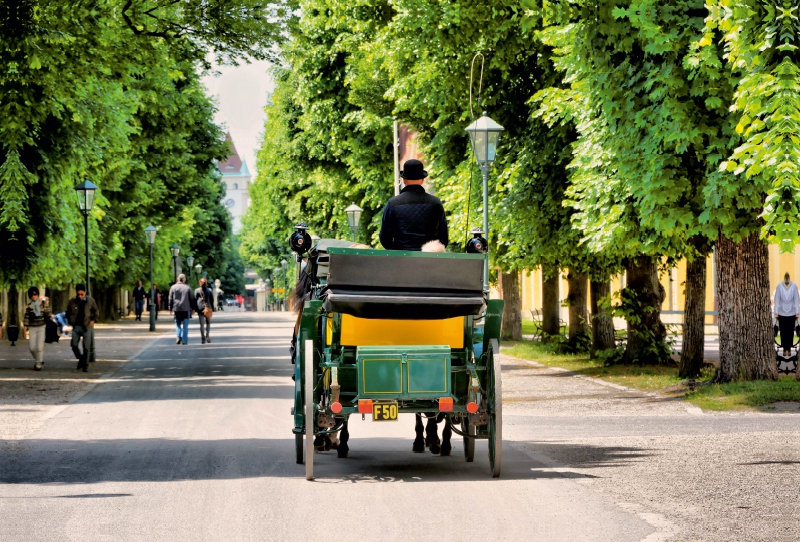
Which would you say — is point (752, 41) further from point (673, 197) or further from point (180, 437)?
point (180, 437)

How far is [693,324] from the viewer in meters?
21.2

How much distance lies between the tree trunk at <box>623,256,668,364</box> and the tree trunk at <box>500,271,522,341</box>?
1189 centimetres

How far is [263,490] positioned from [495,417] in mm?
1853

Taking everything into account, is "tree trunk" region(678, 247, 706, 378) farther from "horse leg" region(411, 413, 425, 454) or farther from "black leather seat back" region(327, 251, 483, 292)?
"black leather seat back" region(327, 251, 483, 292)

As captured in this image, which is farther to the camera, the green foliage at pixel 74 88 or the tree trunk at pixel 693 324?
the tree trunk at pixel 693 324

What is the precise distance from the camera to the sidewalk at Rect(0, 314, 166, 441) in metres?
16.2

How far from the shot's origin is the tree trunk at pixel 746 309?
58.5ft

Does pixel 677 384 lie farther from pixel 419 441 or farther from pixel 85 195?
pixel 85 195

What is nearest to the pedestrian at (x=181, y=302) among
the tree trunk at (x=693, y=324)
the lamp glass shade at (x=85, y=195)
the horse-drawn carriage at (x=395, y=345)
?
the lamp glass shade at (x=85, y=195)


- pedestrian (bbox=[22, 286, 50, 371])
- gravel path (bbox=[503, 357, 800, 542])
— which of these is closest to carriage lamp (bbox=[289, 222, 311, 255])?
gravel path (bbox=[503, 357, 800, 542])

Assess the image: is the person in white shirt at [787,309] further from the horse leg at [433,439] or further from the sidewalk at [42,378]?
the horse leg at [433,439]

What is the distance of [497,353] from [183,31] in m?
14.8

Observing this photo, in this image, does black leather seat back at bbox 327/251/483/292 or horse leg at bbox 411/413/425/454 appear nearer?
black leather seat back at bbox 327/251/483/292

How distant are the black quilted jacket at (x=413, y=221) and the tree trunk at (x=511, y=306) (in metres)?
25.7
